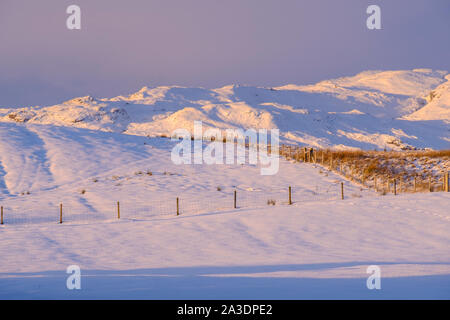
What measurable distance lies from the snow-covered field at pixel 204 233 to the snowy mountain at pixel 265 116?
29361 millimetres

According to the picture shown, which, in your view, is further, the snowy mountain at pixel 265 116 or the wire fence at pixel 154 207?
the snowy mountain at pixel 265 116

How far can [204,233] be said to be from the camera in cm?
1820

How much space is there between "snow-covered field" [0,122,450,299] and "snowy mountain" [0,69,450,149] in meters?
29.4

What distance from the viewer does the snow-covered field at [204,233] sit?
968 centimetres

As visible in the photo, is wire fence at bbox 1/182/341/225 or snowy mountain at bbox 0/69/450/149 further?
snowy mountain at bbox 0/69/450/149

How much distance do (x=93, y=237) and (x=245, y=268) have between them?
310 inches

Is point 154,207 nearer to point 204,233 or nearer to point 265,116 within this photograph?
point 204,233

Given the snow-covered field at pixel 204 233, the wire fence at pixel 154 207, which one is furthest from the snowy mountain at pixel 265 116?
the wire fence at pixel 154 207

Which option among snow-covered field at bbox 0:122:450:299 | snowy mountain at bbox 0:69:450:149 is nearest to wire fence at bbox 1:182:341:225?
snow-covered field at bbox 0:122:450:299

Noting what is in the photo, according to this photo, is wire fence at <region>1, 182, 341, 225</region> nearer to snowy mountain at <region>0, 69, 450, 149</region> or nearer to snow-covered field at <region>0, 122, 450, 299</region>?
snow-covered field at <region>0, 122, 450, 299</region>

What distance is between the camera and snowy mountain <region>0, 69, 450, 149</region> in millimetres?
65812

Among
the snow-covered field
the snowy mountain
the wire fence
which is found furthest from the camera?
the snowy mountain

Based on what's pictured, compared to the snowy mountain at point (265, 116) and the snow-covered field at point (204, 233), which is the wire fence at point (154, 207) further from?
the snowy mountain at point (265, 116)
